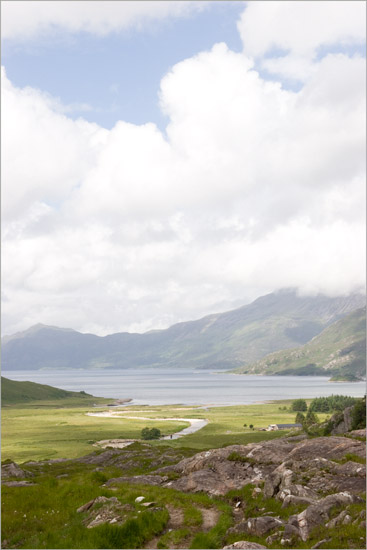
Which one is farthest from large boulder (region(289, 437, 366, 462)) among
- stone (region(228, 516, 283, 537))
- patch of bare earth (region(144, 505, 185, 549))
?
stone (region(228, 516, 283, 537))

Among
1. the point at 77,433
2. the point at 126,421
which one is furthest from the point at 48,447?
the point at 126,421

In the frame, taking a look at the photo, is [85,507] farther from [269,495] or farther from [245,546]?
[245,546]

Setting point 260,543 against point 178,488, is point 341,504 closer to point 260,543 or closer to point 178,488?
point 260,543

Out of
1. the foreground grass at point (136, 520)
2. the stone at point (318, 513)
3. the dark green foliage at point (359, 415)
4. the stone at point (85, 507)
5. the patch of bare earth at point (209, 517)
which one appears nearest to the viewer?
the stone at point (318, 513)

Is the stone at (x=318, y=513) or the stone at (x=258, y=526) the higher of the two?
the stone at (x=318, y=513)

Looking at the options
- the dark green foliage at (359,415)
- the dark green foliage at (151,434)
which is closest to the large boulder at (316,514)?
the dark green foliage at (359,415)

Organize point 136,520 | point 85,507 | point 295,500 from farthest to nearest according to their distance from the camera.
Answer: point 85,507 → point 295,500 → point 136,520

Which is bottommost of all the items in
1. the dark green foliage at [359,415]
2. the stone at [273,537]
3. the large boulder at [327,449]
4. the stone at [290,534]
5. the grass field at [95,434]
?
the grass field at [95,434]

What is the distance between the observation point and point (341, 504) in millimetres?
22906

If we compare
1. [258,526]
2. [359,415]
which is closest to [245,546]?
[258,526]

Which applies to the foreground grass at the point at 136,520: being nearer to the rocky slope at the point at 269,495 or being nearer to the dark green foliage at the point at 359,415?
the rocky slope at the point at 269,495

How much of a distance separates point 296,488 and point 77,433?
14864 centimetres

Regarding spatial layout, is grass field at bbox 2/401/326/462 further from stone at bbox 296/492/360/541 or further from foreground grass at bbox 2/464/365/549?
stone at bbox 296/492/360/541

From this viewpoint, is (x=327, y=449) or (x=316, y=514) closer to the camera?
(x=316, y=514)
